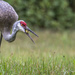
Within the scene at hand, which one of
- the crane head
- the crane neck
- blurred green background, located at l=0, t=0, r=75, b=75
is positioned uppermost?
the crane head

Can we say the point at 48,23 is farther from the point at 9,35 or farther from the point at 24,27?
the point at 24,27

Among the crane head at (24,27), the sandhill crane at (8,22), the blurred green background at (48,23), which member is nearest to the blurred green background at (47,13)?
the blurred green background at (48,23)

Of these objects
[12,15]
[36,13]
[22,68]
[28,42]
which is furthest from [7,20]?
[36,13]

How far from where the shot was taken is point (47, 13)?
509 inches

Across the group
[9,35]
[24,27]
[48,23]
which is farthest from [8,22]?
[48,23]

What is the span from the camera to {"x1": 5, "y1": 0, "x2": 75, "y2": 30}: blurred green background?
12328 mm

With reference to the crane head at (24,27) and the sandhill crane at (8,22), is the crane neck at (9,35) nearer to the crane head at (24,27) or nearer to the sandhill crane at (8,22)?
the sandhill crane at (8,22)

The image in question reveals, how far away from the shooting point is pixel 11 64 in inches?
171

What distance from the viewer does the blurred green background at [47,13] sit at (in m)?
12.3

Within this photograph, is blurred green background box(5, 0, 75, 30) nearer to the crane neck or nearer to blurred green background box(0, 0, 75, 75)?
blurred green background box(0, 0, 75, 75)

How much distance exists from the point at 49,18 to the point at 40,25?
65 cm

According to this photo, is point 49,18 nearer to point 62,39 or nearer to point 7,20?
point 62,39

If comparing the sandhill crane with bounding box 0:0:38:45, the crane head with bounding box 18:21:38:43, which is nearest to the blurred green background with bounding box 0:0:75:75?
the sandhill crane with bounding box 0:0:38:45

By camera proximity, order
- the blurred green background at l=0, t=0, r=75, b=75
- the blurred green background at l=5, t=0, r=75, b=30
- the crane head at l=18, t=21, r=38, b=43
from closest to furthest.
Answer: the crane head at l=18, t=21, r=38, b=43 → the blurred green background at l=0, t=0, r=75, b=75 → the blurred green background at l=5, t=0, r=75, b=30
